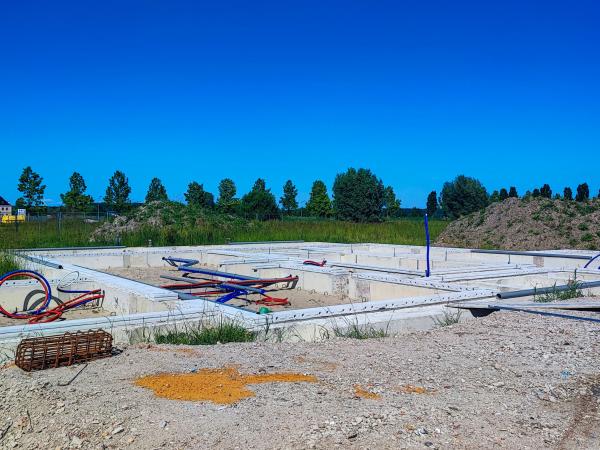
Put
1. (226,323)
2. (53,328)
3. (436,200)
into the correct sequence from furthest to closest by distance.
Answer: (436,200) → (226,323) → (53,328)

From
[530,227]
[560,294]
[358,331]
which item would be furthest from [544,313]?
[530,227]

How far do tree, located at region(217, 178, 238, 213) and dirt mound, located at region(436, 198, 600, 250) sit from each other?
28.7 metres

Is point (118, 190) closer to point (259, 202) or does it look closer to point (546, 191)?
point (259, 202)

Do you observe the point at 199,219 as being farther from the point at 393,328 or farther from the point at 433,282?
the point at 393,328

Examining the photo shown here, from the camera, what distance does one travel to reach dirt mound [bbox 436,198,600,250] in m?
18.9

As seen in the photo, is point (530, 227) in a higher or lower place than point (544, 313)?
higher

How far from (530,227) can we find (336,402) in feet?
59.4

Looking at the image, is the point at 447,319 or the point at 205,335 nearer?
the point at 205,335

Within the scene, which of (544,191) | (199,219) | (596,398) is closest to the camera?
(596,398)

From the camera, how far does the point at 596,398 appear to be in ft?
12.0

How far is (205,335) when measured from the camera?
5.24 meters

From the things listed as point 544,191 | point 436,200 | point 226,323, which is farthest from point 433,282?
point 436,200

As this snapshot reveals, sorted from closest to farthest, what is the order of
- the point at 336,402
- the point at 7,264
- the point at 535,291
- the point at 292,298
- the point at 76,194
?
the point at 336,402 → the point at 535,291 → the point at 292,298 → the point at 7,264 → the point at 76,194

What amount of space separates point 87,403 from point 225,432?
872 mm
